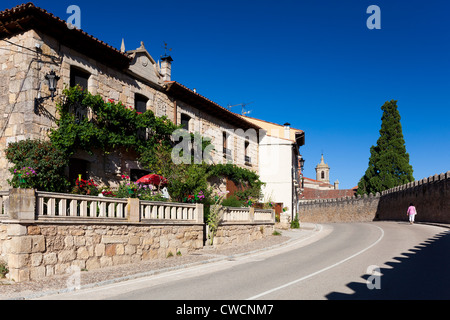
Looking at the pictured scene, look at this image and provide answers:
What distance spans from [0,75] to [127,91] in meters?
4.76

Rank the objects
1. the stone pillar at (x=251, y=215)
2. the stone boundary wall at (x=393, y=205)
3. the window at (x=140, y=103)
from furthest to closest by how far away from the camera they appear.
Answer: the stone boundary wall at (x=393, y=205), the stone pillar at (x=251, y=215), the window at (x=140, y=103)

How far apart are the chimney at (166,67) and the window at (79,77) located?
4902 mm

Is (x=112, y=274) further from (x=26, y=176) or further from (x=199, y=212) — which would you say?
(x=199, y=212)

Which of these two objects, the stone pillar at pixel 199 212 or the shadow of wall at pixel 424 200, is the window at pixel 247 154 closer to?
the stone pillar at pixel 199 212

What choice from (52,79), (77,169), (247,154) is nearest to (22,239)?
(77,169)

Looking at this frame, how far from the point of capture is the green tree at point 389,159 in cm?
4944

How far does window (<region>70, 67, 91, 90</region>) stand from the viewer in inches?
563

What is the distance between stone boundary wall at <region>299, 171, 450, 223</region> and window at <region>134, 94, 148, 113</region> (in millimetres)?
22020

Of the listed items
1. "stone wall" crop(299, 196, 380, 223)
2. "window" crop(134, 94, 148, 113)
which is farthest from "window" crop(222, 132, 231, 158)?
"stone wall" crop(299, 196, 380, 223)

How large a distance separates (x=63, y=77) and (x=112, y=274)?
24.8 ft

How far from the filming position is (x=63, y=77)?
13.7 meters

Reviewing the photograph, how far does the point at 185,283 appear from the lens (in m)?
8.59

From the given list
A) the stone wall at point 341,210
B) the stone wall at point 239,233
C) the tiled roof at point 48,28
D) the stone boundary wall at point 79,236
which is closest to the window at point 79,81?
the tiled roof at point 48,28

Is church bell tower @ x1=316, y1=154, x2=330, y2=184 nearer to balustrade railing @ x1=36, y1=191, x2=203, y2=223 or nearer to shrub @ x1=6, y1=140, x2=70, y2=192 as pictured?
balustrade railing @ x1=36, y1=191, x2=203, y2=223
